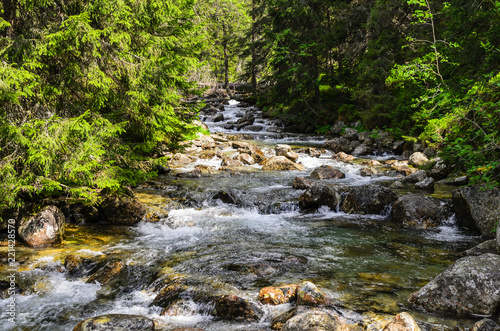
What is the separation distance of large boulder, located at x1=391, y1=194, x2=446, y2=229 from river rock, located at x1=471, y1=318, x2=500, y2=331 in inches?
184


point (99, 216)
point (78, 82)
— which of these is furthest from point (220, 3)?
point (99, 216)

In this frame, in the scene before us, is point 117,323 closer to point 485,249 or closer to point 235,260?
point 235,260

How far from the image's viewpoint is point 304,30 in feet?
86.1

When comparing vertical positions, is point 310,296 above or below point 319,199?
below

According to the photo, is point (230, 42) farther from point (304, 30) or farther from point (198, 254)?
point (198, 254)

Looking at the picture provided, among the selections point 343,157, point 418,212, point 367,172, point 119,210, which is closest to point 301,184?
point 367,172

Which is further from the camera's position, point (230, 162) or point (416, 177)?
point (230, 162)

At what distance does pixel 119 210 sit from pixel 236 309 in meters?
5.33

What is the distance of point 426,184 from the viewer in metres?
11.0

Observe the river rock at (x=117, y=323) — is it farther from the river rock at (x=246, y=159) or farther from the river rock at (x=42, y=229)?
the river rock at (x=246, y=159)

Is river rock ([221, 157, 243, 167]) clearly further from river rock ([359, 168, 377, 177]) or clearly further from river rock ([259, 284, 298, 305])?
river rock ([259, 284, 298, 305])

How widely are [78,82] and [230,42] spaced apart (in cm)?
3707

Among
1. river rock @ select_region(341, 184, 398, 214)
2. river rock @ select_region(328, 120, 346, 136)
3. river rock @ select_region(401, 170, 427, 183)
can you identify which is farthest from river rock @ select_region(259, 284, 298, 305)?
river rock @ select_region(328, 120, 346, 136)

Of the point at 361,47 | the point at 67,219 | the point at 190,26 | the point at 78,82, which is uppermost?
the point at 361,47
